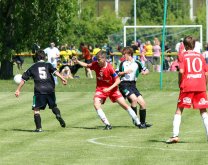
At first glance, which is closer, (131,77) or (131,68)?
(131,68)

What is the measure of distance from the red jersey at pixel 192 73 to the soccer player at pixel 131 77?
399 cm

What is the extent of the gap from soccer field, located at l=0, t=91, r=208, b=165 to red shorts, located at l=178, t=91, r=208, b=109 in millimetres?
722

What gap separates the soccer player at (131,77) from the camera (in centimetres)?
2206

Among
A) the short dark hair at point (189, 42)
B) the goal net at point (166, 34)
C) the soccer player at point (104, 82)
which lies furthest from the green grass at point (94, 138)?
the goal net at point (166, 34)

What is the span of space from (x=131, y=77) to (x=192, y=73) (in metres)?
4.55

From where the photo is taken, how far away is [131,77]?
22.5 meters

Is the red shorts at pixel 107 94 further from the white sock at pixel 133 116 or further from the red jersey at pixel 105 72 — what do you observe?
the white sock at pixel 133 116

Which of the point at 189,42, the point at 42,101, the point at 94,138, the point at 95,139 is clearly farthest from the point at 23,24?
the point at 189,42

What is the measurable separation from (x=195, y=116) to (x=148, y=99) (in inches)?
285

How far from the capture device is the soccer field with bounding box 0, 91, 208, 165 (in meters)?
15.9

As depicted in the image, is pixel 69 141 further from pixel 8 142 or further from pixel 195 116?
pixel 195 116

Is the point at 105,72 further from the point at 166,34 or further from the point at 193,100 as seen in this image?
the point at 166,34

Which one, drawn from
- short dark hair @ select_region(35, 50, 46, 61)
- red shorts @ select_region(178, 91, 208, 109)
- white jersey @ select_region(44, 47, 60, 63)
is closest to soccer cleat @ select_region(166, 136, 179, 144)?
red shorts @ select_region(178, 91, 208, 109)

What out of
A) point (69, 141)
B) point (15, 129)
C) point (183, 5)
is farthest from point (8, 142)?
point (183, 5)
